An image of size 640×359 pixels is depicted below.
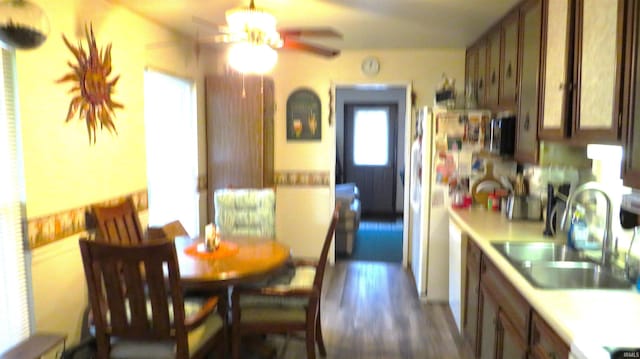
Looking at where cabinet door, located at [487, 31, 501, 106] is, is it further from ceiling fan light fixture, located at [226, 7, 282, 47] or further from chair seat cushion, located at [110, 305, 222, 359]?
chair seat cushion, located at [110, 305, 222, 359]

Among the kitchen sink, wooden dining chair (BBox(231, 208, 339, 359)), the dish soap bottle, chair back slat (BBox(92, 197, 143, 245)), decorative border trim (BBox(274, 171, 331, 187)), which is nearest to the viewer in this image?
the kitchen sink

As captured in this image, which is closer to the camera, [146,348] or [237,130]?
[146,348]

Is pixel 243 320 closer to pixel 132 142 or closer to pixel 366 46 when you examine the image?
pixel 132 142

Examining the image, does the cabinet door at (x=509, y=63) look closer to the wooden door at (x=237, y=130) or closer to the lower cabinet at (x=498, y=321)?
the lower cabinet at (x=498, y=321)

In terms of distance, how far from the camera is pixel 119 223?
317 cm

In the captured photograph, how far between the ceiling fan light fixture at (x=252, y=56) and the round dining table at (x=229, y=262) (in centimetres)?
111

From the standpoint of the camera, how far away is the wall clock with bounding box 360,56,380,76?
499 centimetres

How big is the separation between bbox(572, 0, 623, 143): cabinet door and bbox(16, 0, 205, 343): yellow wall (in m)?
2.76

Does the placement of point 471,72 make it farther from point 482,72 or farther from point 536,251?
point 536,251

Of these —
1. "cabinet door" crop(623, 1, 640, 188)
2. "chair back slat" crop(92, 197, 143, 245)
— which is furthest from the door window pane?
"cabinet door" crop(623, 1, 640, 188)

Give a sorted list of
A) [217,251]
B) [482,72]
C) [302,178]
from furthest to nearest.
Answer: [302,178] → [482,72] → [217,251]

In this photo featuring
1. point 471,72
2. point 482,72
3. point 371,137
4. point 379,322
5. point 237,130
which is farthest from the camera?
point 371,137

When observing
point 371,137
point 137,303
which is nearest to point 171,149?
point 137,303

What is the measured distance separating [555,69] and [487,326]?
143 cm
